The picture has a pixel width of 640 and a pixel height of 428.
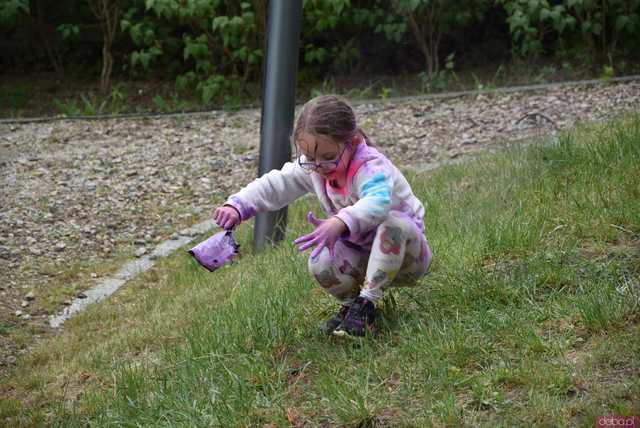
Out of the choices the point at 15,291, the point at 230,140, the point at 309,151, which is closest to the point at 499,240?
the point at 309,151

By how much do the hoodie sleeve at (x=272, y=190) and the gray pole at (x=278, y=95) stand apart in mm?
1813

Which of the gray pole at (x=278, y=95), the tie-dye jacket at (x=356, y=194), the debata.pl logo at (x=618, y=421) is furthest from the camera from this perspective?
the gray pole at (x=278, y=95)

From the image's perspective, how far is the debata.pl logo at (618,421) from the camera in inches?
101

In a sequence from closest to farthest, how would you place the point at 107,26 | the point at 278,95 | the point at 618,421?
the point at 618,421 < the point at 278,95 < the point at 107,26

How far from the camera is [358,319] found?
3445 millimetres

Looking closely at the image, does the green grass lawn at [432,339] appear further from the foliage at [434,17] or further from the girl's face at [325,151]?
the foliage at [434,17]

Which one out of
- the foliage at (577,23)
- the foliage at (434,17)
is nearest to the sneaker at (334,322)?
the foliage at (577,23)

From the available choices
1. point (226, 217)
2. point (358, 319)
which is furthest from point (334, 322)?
point (226, 217)

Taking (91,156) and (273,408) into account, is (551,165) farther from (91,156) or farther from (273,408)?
(91,156)

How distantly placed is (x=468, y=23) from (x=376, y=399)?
26.1 feet

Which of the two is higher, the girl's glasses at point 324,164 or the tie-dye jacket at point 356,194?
the girl's glasses at point 324,164

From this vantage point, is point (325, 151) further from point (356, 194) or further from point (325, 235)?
point (325, 235)

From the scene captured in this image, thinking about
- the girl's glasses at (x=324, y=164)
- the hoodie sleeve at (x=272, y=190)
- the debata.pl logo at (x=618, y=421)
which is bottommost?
the debata.pl logo at (x=618, y=421)

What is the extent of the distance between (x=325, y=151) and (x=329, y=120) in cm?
11
